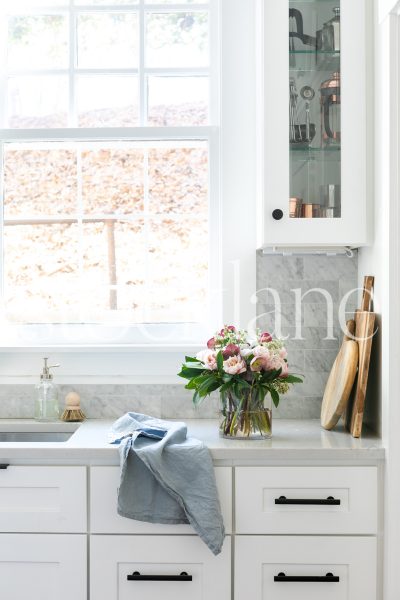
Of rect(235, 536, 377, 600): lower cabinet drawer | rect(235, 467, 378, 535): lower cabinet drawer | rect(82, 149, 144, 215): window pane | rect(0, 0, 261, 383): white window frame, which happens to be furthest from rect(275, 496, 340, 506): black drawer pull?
rect(82, 149, 144, 215): window pane

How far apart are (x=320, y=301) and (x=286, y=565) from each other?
1.02m

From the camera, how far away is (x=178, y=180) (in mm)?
3078

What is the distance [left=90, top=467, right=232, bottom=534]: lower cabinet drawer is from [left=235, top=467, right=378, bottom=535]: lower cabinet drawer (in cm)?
4

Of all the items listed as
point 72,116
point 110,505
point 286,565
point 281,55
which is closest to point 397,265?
point 281,55

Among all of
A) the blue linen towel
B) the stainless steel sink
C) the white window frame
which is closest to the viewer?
the blue linen towel

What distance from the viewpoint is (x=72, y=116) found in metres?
3.07

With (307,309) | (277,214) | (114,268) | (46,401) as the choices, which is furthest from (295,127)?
(46,401)

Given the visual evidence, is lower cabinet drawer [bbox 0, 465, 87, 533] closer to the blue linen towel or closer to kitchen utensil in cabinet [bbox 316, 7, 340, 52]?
the blue linen towel

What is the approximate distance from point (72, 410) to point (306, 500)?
0.97 meters

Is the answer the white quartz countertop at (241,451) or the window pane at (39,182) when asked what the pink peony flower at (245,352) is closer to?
the white quartz countertop at (241,451)

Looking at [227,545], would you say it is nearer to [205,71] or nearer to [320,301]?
[320,301]

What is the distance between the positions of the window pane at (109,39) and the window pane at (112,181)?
0.38 metres

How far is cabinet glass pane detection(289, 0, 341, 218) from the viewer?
2641 mm

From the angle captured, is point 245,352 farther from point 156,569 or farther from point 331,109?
point 331,109
